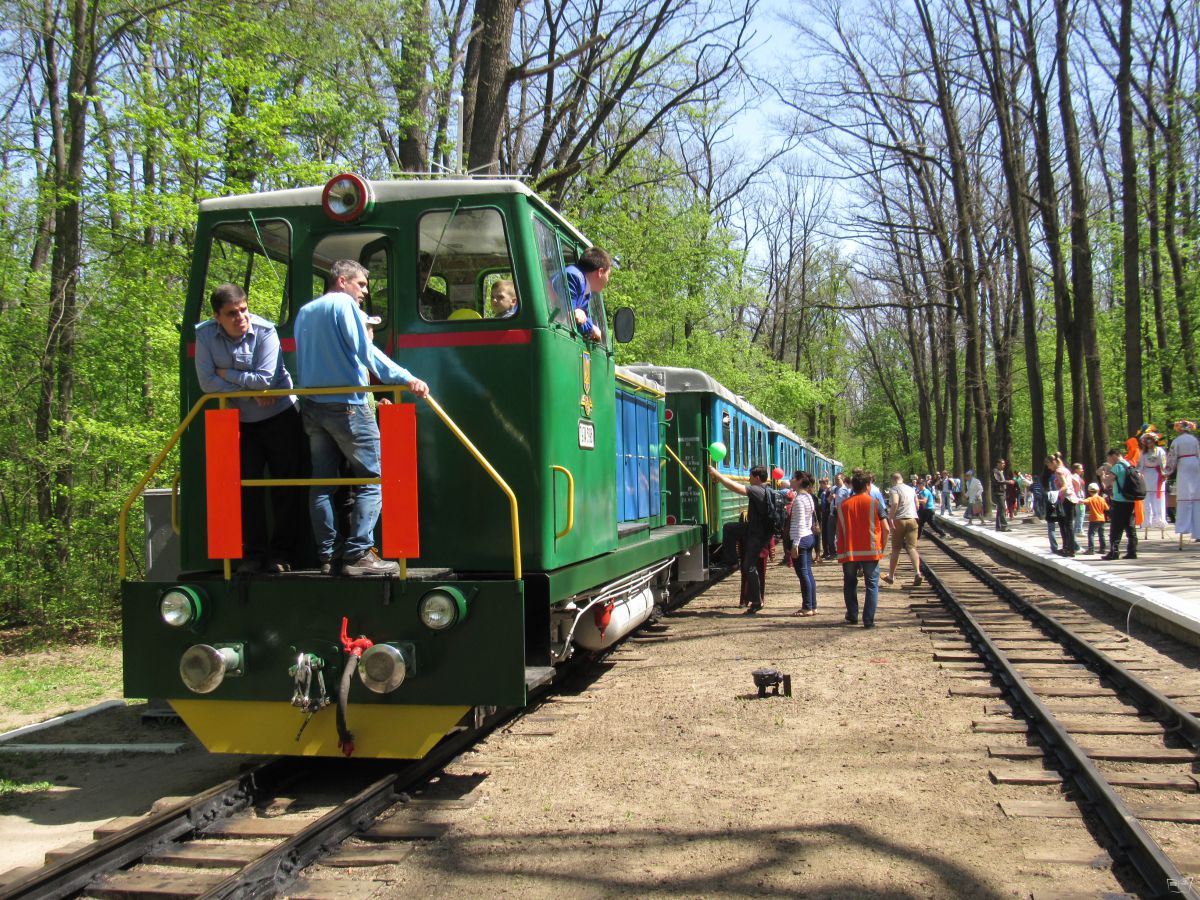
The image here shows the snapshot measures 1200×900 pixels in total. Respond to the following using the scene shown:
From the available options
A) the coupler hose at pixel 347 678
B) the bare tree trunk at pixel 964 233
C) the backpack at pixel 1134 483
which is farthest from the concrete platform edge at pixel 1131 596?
the bare tree trunk at pixel 964 233

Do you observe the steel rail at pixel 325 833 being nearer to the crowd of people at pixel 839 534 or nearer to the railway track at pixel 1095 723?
the railway track at pixel 1095 723

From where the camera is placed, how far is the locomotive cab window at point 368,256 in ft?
18.8

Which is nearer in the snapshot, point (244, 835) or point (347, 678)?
point (244, 835)

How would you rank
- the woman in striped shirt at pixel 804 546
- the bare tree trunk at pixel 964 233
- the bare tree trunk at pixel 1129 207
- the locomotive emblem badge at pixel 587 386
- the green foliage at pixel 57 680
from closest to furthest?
the locomotive emblem badge at pixel 587 386 → the green foliage at pixel 57 680 → the woman in striped shirt at pixel 804 546 → the bare tree trunk at pixel 1129 207 → the bare tree trunk at pixel 964 233

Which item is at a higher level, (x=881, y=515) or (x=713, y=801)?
(x=881, y=515)

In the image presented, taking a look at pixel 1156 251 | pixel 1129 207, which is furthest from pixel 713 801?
pixel 1156 251

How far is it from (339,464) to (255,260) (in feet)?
5.04

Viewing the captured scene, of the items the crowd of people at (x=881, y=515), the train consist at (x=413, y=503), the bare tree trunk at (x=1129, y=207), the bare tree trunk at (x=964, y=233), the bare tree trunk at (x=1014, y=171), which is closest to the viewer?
the train consist at (x=413, y=503)

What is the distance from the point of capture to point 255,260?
235 inches

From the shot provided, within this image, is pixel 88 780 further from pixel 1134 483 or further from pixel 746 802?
pixel 1134 483

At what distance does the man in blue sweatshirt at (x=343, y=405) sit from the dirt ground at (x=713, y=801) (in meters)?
1.42

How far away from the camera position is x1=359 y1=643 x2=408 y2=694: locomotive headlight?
4.69 metres

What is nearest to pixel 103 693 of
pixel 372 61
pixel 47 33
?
pixel 47 33

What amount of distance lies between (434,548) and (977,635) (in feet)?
21.8
